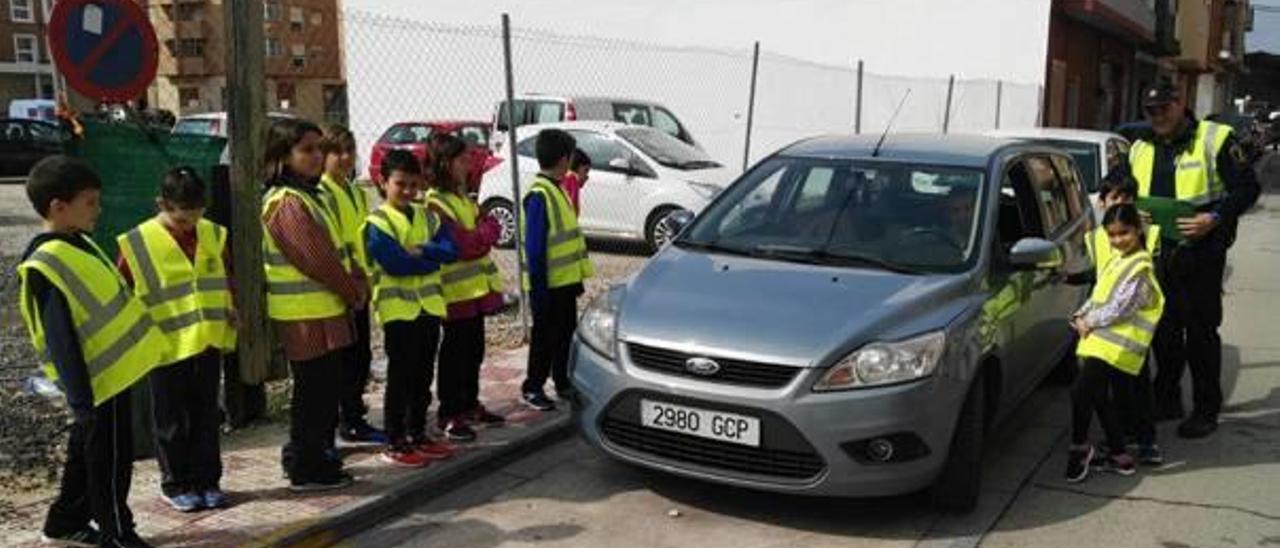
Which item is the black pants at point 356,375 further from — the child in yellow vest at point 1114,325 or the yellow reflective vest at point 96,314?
the child in yellow vest at point 1114,325

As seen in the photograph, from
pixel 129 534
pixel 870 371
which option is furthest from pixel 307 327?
pixel 870 371

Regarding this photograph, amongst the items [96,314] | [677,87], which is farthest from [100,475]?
[677,87]

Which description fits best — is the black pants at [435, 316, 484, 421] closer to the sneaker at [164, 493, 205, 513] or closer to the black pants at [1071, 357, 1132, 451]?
the sneaker at [164, 493, 205, 513]

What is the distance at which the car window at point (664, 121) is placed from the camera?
57.3 feet

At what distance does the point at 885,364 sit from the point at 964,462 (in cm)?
64

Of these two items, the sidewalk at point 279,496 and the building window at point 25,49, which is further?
the building window at point 25,49

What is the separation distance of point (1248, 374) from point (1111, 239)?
3.04 meters

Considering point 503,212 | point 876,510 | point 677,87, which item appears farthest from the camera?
point 677,87

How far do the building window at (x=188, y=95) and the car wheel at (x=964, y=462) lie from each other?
6328cm

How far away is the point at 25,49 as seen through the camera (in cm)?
6281

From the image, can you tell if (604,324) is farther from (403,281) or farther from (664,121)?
(664,121)

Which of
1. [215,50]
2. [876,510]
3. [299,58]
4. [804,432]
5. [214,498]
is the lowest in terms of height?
[876,510]

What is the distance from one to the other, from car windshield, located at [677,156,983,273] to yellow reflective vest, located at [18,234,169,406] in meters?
2.54

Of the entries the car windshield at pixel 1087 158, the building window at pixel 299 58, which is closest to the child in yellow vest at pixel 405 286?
the car windshield at pixel 1087 158
